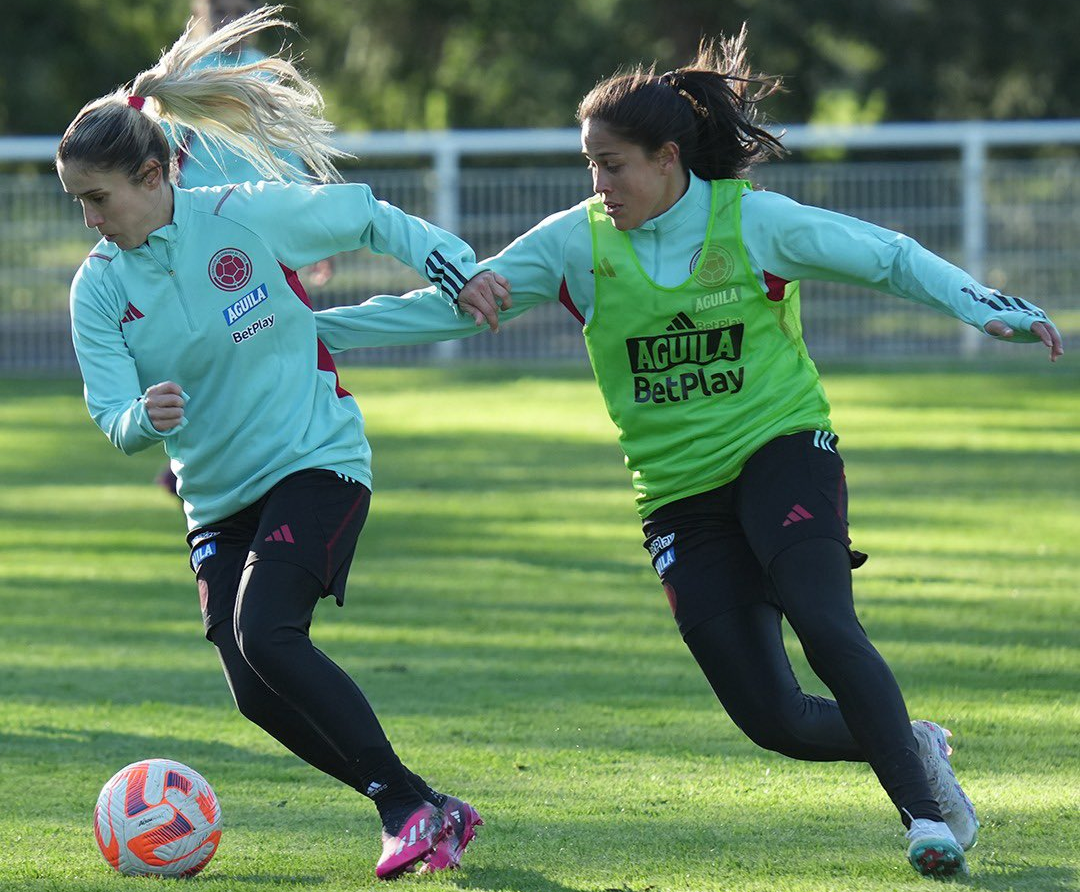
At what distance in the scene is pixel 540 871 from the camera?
4.73 meters

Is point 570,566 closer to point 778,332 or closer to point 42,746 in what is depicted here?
point 42,746

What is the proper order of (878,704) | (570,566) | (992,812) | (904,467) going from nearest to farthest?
(878,704) → (992,812) → (570,566) → (904,467)

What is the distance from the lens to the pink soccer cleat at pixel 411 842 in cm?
461

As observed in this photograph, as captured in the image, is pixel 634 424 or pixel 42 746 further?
pixel 42 746

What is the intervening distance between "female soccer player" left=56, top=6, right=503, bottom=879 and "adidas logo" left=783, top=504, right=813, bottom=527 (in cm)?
→ 100

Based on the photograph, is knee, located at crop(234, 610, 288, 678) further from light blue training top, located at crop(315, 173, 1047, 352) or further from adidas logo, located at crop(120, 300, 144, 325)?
light blue training top, located at crop(315, 173, 1047, 352)

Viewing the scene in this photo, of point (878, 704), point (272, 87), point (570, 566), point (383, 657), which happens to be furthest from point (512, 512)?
point (878, 704)

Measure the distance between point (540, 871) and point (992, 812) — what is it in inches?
52.5

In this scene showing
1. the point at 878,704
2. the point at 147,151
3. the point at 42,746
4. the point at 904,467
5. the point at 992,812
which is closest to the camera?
the point at 878,704

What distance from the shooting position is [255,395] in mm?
4871

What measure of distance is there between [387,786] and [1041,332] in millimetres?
1960

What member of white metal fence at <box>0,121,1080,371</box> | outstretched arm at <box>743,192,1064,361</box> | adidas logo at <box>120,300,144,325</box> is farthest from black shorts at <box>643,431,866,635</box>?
white metal fence at <box>0,121,1080,371</box>

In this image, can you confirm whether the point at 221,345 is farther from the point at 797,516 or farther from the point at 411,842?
the point at 797,516

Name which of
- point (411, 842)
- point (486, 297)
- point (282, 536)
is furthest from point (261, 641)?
point (486, 297)
